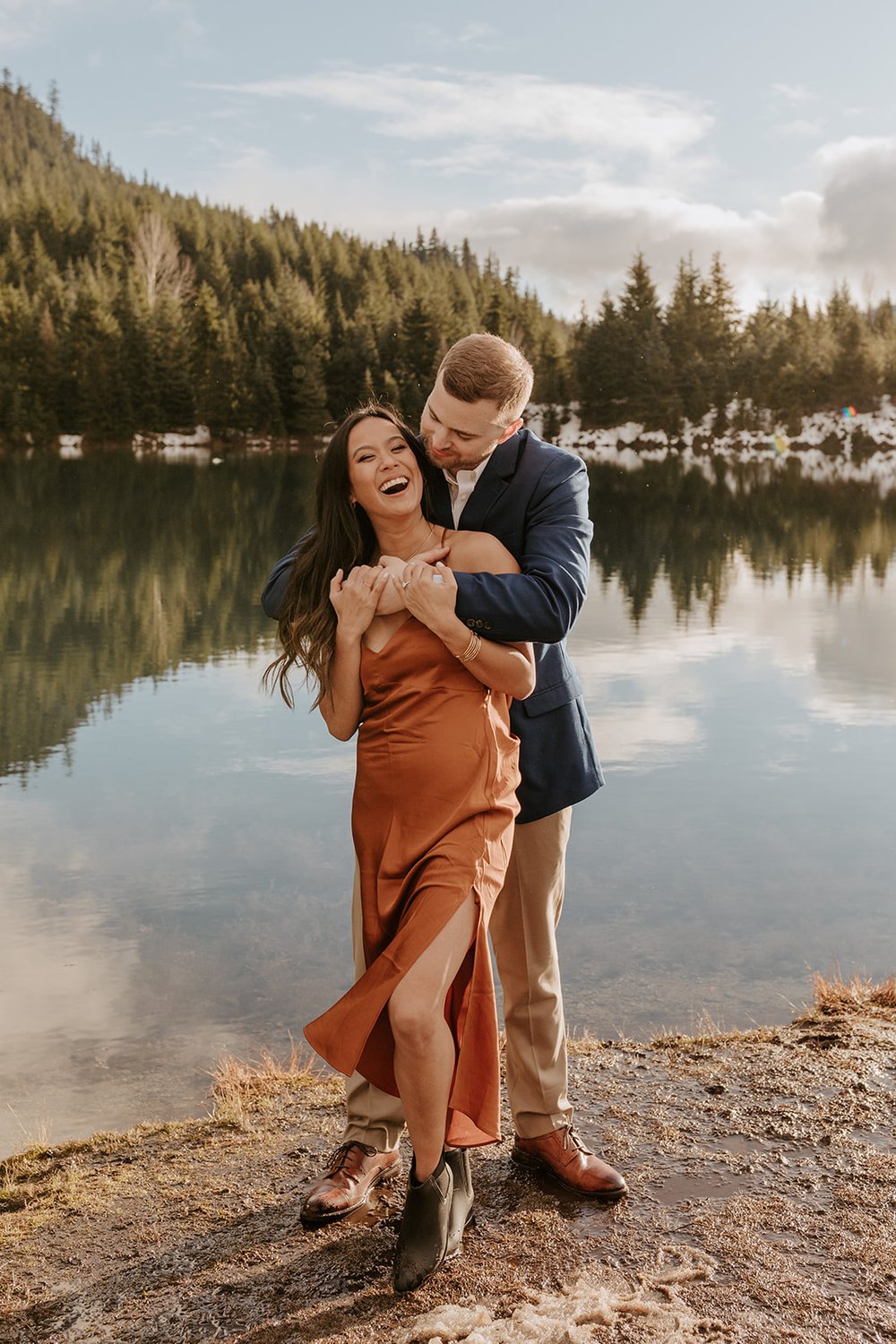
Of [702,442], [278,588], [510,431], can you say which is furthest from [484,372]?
[702,442]

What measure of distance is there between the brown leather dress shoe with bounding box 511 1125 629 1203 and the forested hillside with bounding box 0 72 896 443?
63.2 m

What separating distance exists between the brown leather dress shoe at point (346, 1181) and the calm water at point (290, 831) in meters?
1.86

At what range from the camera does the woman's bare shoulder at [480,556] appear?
11.0ft

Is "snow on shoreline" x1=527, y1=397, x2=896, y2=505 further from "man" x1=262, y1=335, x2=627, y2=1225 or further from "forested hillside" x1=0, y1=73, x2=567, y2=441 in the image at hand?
"man" x1=262, y1=335, x2=627, y2=1225

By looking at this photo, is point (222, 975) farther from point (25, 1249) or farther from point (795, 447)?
point (795, 447)

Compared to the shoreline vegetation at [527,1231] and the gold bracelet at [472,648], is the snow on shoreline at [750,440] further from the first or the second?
the gold bracelet at [472,648]

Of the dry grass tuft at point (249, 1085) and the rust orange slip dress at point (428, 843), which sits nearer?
the rust orange slip dress at point (428, 843)

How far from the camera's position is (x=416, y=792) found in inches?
128

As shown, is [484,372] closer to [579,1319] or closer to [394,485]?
[394,485]

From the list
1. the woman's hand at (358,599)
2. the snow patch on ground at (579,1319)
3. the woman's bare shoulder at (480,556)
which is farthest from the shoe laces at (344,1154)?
the woman's bare shoulder at (480,556)

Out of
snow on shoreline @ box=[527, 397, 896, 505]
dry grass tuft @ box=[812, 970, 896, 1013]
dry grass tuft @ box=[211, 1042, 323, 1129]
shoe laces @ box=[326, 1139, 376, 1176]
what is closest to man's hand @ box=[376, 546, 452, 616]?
shoe laces @ box=[326, 1139, 376, 1176]

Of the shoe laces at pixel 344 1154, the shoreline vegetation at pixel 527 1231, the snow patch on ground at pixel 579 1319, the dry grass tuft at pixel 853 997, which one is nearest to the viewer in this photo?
the snow patch on ground at pixel 579 1319

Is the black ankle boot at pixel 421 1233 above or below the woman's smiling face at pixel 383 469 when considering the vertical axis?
below

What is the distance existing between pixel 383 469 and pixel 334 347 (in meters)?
84.7
